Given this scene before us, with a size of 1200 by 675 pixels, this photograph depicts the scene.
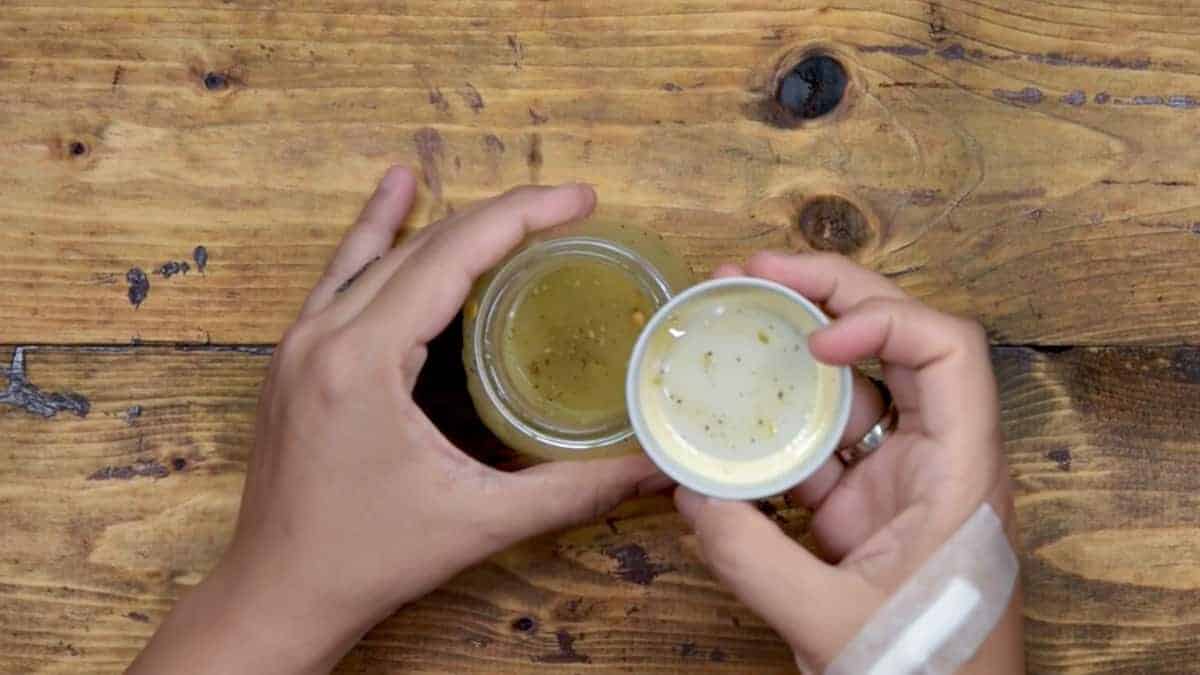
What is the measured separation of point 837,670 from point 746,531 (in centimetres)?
12

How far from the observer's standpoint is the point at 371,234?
Result: 1.02 m

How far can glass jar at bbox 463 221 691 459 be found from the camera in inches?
37.5

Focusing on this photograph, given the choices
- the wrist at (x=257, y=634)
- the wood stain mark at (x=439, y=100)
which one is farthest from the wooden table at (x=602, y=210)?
the wrist at (x=257, y=634)

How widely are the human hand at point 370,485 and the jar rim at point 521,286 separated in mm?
35

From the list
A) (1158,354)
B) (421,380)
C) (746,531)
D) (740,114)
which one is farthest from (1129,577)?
(421,380)

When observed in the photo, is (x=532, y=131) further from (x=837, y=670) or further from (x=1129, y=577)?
(x=1129, y=577)

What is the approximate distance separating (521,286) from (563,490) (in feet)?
0.55

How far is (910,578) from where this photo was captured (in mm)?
856

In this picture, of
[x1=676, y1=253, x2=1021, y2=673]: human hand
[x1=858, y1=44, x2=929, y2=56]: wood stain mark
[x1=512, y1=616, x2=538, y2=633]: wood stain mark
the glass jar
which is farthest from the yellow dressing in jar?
[x1=858, y1=44, x2=929, y2=56]: wood stain mark

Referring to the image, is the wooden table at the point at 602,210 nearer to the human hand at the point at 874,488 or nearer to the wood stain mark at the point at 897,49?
the wood stain mark at the point at 897,49

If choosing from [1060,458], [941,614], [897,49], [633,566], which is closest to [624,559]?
[633,566]

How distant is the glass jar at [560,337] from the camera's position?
954 mm

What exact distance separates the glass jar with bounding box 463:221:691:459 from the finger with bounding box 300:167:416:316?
0.12 m

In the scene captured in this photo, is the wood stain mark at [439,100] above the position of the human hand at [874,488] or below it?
above
